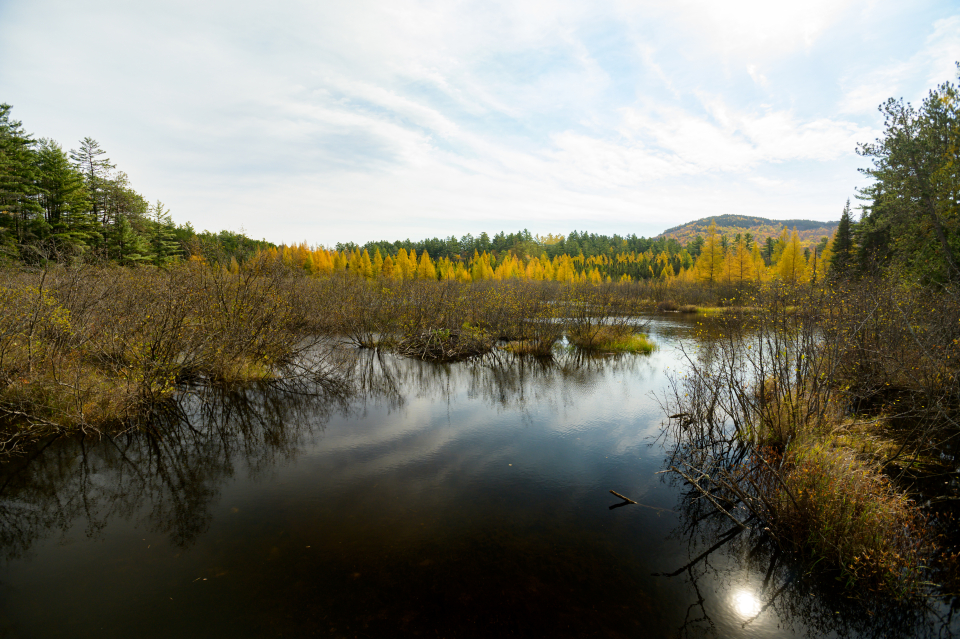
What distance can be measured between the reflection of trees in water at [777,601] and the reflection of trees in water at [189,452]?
272 inches

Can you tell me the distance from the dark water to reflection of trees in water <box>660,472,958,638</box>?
0.10 feet

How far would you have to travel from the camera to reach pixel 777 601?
4754 millimetres

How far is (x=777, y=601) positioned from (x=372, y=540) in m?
5.35

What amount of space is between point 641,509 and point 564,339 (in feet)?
54.4

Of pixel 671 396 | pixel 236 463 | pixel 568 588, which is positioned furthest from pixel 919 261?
pixel 236 463

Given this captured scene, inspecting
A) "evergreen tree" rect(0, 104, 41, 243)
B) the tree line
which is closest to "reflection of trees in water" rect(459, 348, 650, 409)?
the tree line

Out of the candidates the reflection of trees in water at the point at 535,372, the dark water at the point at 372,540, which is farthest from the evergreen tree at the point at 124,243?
the reflection of trees in water at the point at 535,372

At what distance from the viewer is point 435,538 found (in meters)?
5.92

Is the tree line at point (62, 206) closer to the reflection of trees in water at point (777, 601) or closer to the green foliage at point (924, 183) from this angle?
the reflection of trees in water at point (777, 601)

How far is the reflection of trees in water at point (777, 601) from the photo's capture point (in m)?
4.32

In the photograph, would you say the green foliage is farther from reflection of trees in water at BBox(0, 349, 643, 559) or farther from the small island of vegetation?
reflection of trees in water at BBox(0, 349, 643, 559)

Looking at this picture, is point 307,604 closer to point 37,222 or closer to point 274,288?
point 274,288

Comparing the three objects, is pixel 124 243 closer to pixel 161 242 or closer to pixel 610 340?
pixel 161 242

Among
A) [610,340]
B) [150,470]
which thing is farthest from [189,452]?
[610,340]
